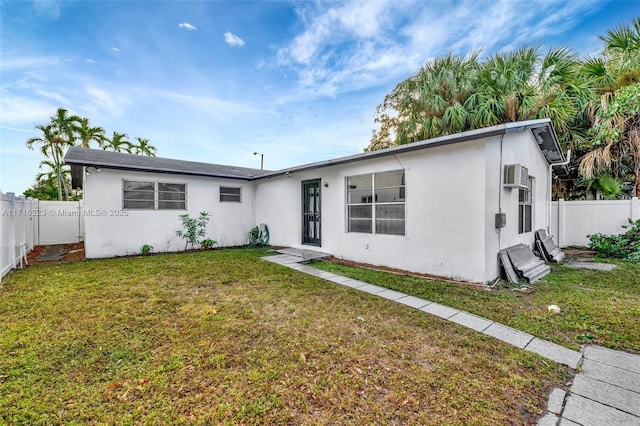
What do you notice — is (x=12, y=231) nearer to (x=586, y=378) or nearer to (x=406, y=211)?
(x=406, y=211)

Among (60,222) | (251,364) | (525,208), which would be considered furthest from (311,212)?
(60,222)

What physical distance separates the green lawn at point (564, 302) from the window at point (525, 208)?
4.33ft

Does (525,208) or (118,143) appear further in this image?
(118,143)

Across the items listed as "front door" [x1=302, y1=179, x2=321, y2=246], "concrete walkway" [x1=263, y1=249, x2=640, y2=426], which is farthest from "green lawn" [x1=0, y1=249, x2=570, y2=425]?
"front door" [x1=302, y1=179, x2=321, y2=246]

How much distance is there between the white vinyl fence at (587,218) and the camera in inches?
329

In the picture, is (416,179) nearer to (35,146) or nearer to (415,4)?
(415,4)

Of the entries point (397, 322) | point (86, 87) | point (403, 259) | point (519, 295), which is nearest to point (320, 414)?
point (397, 322)

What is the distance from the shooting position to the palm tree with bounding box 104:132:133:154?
20.6 meters

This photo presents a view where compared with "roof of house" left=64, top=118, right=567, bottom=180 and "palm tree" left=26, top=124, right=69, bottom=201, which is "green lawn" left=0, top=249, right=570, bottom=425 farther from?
"palm tree" left=26, top=124, right=69, bottom=201

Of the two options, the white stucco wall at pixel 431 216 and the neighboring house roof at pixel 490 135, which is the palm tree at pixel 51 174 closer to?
the neighboring house roof at pixel 490 135

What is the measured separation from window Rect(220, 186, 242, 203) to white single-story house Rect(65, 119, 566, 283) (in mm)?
41

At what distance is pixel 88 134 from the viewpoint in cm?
1905

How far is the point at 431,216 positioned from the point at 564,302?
2527 mm

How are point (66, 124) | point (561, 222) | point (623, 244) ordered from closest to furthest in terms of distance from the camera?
point (623, 244) < point (561, 222) < point (66, 124)
